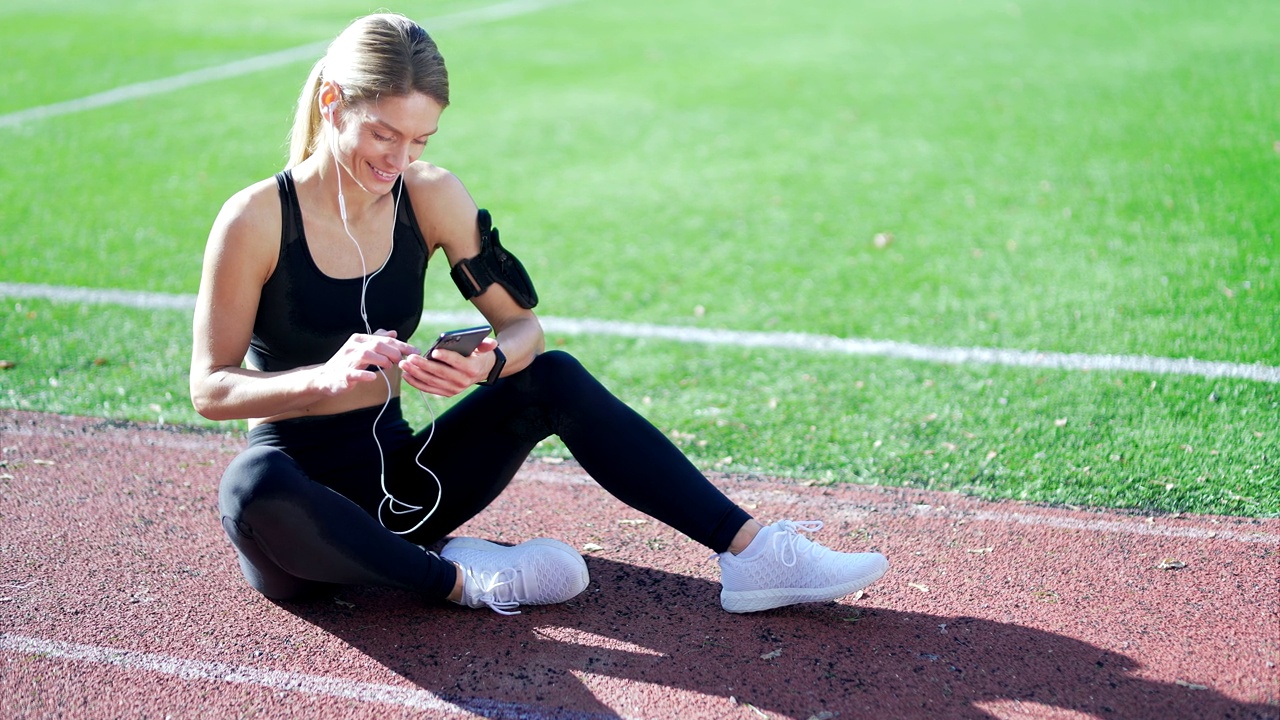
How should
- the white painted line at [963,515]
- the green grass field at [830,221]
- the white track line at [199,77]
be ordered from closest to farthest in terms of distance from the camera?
the white painted line at [963,515]
the green grass field at [830,221]
the white track line at [199,77]

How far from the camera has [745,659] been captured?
10.6 feet

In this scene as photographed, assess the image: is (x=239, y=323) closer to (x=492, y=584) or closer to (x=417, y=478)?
(x=417, y=478)

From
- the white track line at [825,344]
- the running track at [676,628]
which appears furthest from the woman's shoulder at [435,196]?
the white track line at [825,344]

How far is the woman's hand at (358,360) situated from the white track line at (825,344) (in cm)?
296

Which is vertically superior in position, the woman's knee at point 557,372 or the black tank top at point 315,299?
the black tank top at point 315,299

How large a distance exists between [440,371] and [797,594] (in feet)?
3.85

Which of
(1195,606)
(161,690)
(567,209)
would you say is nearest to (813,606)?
(1195,606)

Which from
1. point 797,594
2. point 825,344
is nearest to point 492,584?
point 797,594

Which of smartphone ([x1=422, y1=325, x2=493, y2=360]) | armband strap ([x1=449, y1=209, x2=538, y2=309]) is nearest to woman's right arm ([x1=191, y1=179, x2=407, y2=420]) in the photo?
smartphone ([x1=422, y1=325, x2=493, y2=360])

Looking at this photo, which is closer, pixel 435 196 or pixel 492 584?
pixel 492 584

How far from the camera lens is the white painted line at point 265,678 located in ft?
9.91

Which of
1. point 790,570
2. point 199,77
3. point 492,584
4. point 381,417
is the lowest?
point 199,77

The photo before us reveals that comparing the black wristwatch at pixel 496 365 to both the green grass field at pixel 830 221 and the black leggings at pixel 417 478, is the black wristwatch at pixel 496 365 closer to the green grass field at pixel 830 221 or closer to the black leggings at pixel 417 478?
the black leggings at pixel 417 478

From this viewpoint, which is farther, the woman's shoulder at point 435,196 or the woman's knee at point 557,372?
the woman's shoulder at point 435,196
